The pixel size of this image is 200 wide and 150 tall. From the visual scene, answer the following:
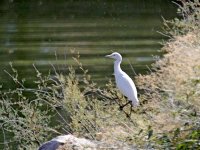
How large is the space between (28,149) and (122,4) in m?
28.3

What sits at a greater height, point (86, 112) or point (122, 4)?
point (86, 112)

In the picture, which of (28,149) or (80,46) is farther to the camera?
(80,46)

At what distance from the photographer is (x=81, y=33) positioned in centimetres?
2509

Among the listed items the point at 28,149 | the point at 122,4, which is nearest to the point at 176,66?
the point at 28,149

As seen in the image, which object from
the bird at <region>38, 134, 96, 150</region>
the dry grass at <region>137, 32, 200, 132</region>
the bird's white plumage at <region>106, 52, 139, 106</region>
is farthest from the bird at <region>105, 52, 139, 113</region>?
the dry grass at <region>137, 32, 200, 132</region>

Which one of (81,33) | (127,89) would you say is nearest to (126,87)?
(127,89)

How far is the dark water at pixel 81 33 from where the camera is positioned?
746 inches

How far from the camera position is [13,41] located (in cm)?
2359

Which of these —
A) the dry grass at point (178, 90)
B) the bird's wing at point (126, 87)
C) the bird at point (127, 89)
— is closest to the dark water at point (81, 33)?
the bird at point (127, 89)

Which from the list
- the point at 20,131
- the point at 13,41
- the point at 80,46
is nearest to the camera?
the point at 20,131

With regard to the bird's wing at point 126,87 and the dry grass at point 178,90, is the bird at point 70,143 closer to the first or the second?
the dry grass at point 178,90

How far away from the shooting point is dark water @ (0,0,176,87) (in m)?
18.9

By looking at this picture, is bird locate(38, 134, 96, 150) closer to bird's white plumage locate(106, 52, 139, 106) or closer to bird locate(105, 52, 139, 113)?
bird locate(105, 52, 139, 113)

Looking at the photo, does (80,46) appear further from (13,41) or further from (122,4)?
(122,4)
